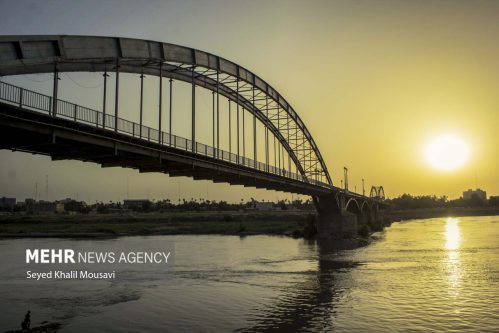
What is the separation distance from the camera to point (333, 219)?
6506 cm

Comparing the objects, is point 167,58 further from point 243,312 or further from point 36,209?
point 36,209

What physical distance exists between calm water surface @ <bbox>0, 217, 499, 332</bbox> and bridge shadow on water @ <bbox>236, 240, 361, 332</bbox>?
0.13 feet

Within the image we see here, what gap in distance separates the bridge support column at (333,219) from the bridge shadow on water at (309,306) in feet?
96.1

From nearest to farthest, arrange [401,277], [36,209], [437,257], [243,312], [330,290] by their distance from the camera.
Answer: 1. [243,312]
2. [330,290]
3. [401,277]
4. [437,257]
5. [36,209]

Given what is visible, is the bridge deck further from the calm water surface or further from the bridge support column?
the bridge support column

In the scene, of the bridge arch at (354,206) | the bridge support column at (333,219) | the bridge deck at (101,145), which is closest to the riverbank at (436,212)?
the bridge arch at (354,206)

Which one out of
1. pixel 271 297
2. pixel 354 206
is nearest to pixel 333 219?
pixel 354 206

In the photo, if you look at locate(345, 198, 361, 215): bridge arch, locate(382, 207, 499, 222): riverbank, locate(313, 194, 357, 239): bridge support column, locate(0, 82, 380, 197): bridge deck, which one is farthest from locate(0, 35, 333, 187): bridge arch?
locate(382, 207, 499, 222): riverbank

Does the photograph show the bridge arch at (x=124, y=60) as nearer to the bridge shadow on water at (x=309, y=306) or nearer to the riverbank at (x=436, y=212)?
the bridge shadow on water at (x=309, y=306)

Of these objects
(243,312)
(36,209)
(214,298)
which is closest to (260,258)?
(214,298)

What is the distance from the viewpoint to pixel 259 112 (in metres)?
49.2

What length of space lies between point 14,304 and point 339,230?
4764cm

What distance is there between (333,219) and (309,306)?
4495cm

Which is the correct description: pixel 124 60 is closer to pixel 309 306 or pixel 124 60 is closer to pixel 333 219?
pixel 309 306
